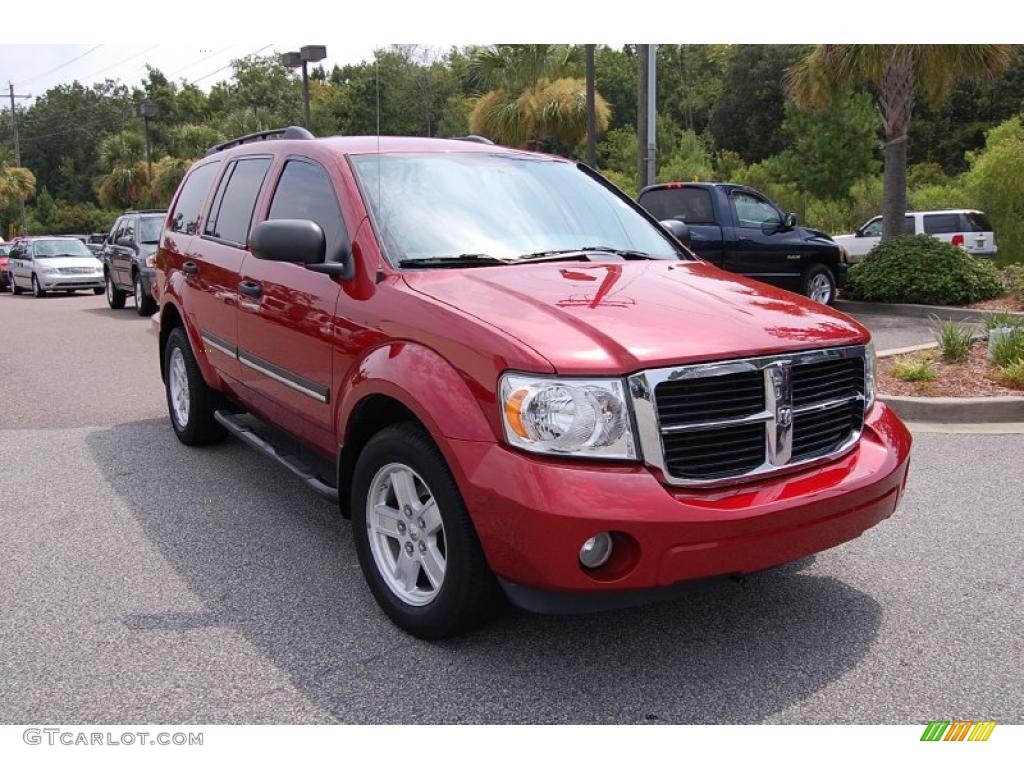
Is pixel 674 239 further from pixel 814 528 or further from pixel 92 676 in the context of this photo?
pixel 92 676

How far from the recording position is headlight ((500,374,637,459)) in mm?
2973


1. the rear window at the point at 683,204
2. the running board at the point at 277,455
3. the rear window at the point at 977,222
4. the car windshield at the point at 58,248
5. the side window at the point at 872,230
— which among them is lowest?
the running board at the point at 277,455

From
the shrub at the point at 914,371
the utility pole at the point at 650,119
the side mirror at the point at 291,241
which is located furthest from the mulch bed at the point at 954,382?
the utility pole at the point at 650,119

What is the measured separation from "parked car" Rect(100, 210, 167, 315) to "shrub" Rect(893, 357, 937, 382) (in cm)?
1191

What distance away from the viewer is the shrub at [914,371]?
772 cm

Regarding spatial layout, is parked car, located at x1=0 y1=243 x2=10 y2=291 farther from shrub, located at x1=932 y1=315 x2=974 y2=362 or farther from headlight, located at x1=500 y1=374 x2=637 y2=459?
headlight, located at x1=500 y1=374 x2=637 y2=459

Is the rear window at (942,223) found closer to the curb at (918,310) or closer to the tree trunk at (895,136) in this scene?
the tree trunk at (895,136)

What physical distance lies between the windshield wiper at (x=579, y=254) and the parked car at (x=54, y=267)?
21228 mm

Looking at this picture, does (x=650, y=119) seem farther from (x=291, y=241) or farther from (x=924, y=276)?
(x=291, y=241)

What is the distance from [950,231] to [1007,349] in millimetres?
12830

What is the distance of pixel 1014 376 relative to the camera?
7.54 m

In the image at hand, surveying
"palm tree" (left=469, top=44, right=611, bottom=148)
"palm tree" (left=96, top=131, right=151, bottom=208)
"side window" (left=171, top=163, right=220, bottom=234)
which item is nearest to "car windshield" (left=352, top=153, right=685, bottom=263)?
"side window" (left=171, top=163, right=220, bottom=234)

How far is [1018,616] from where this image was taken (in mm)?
3717

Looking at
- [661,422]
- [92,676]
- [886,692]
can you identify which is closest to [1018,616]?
[886,692]
